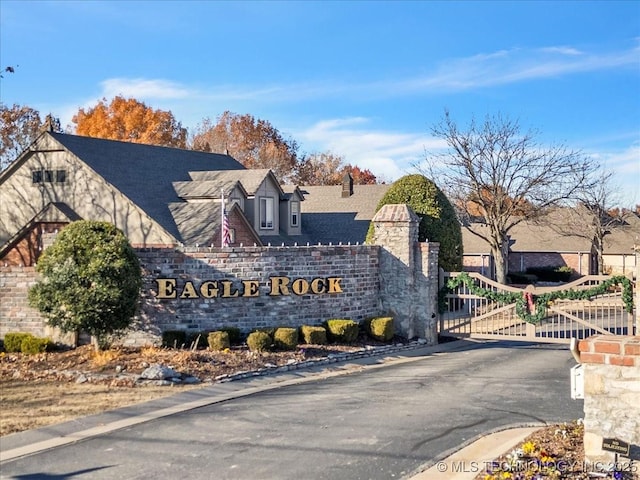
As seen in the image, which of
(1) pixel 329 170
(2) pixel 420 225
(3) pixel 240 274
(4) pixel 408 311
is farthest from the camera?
(1) pixel 329 170

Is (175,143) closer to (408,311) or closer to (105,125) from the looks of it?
(105,125)

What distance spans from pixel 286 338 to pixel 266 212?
53.9ft

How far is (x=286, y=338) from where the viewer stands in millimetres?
17438

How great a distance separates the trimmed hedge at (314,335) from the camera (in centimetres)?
1812

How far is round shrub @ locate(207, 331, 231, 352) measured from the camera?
55.6ft

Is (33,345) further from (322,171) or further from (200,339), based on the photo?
(322,171)

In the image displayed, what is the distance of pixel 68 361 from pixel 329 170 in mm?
61432

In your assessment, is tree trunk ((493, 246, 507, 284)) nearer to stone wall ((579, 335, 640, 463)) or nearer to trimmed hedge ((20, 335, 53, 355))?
trimmed hedge ((20, 335, 53, 355))

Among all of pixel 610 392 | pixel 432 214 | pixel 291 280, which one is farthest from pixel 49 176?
pixel 610 392

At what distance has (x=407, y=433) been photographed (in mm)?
10516

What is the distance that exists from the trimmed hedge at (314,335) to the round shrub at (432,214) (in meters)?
5.15

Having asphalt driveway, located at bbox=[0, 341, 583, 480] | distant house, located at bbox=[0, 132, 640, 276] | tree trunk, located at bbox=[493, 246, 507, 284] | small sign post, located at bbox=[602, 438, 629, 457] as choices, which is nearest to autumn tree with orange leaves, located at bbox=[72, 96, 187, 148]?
distant house, located at bbox=[0, 132, 640, 276]

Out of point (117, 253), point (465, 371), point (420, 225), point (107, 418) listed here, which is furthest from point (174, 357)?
point (420, 225)

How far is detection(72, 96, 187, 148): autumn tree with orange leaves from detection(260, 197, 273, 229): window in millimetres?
25753
